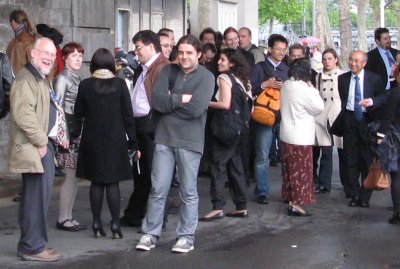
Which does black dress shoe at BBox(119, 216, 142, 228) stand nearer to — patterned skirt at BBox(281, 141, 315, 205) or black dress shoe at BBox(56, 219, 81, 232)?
black dress shoe at BBox(56, 219, 81, 232)

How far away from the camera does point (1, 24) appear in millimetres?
11961

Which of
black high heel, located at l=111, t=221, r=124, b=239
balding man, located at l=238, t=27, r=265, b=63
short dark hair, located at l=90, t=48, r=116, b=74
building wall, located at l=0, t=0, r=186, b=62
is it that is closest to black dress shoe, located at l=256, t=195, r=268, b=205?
balding man, located at l=238, t=27, r=265, b=63

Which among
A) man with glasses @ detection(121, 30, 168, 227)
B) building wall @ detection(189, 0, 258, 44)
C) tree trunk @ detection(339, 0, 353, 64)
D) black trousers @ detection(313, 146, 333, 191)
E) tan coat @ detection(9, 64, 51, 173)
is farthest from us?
tree trunk @ detection(339, 0, 353, 64)

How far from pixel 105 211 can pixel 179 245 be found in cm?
214

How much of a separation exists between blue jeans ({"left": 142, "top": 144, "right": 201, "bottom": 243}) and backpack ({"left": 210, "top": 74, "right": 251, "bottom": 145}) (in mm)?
1374

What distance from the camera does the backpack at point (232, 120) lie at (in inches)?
380

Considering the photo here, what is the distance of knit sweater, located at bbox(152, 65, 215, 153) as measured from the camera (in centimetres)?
813

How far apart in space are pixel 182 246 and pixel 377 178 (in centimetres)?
280

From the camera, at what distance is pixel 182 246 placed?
832 cm

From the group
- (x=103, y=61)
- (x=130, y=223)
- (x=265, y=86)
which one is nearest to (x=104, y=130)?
(x=103, y=61)

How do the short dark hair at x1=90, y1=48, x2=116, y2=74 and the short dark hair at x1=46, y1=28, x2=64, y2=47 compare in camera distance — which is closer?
the short dark hair at x1=90, y1=48, x2=116, y2=74

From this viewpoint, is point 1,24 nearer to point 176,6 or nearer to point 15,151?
point 15,151

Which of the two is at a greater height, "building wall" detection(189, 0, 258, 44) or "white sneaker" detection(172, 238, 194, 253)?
"building wall" detection(189, 0, 258, 44)

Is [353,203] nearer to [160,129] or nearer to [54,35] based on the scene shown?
[160,129]
